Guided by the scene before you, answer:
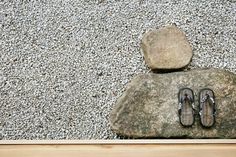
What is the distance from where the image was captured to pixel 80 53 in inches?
76.1

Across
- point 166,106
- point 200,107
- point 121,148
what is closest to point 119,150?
point 121,148

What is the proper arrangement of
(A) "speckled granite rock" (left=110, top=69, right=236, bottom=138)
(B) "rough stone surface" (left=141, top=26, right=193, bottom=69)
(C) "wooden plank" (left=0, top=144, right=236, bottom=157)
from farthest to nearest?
1. (B) "rough stone surface" (left=141, top=26, right=193, bottom=69)
2. (A) "speckled granite rock" (left=110, top=69, right=236, bottom=138)
3. (C) "wooden plank" (left=0, top=144, right=236, bottom=157)

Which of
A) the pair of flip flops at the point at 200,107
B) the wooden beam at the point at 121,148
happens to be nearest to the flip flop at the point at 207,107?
the pair of flip flops at the point at 200,107

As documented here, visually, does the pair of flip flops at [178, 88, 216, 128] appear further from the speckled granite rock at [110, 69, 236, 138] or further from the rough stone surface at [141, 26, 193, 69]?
the rough stone surface at [141, 26, 193, 69]

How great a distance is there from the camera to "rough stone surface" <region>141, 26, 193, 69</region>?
1.84 m

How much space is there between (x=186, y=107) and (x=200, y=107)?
0.07 meters

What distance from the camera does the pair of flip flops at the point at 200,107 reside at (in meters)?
1.68

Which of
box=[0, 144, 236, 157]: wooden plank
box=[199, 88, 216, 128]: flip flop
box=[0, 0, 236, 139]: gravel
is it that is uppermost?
box=[0, 0, 236, 139]: gravel

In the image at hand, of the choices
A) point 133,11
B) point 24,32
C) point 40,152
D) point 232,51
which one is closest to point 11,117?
point 40,152

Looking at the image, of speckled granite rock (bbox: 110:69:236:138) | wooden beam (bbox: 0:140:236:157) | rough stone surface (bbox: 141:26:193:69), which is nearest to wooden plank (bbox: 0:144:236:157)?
wooden beam (bbox: 0:140:236:157)

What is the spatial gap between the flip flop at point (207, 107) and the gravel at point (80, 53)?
0.75 feet

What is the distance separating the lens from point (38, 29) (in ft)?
6.54

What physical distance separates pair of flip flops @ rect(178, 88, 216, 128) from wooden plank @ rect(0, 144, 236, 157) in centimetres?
19

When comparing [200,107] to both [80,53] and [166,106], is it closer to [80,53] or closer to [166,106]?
[166,106]
